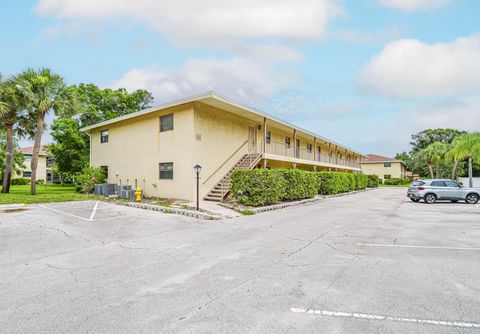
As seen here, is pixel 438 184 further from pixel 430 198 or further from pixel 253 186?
pixel 253 186

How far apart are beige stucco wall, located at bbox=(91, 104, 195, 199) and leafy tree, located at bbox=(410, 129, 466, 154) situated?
214ft

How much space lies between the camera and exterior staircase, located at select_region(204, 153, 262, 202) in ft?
52.0

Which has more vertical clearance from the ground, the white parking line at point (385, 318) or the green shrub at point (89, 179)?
the green shrub at point (89, 179)

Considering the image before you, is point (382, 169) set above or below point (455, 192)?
above

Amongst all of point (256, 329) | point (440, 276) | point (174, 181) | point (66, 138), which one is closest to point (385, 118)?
point (174, 181)

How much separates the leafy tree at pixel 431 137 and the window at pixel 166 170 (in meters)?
65.5

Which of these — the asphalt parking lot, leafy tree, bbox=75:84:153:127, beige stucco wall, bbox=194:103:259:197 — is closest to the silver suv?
the asphalt parking lot

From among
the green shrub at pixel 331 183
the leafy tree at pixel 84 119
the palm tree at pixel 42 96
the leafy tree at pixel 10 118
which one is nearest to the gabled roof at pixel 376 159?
the green shrub at pixel 331 183

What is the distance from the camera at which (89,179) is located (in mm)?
20500

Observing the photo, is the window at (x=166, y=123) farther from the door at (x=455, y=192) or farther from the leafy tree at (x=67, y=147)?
the door at (x=455, y=192)

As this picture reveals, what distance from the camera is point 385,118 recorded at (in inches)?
1059

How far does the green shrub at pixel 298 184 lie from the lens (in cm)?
1673

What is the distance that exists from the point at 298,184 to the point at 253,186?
15.9 feet

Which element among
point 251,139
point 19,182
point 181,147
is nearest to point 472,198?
point 251,139
